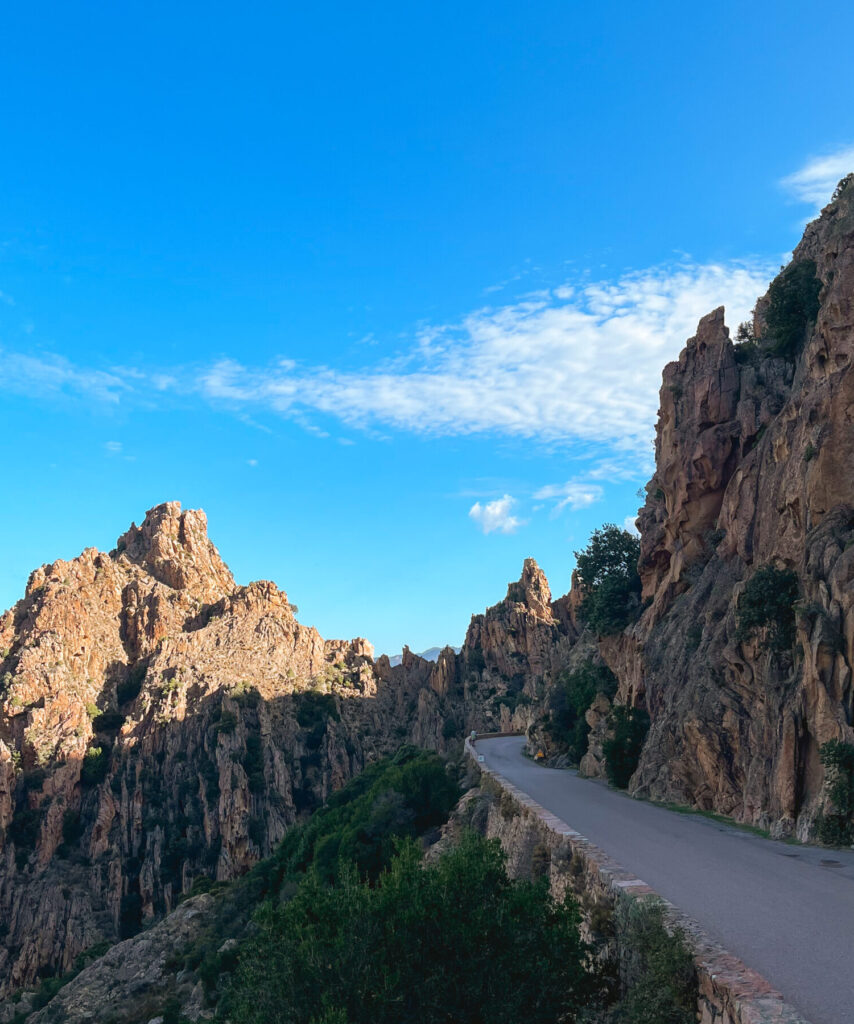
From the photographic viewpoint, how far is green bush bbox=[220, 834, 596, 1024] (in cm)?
930

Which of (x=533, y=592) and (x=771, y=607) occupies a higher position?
(x=533, y=592)

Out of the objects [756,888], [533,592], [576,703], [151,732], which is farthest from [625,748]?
[151,732]

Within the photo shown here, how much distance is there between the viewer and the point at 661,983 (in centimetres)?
870

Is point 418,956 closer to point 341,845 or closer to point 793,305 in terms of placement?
point 341,845

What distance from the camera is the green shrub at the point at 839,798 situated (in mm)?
16688

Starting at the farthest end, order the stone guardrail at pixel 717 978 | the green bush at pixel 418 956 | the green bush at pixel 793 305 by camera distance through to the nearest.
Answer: the green bush at pixel 793 305, the green bush at pixel 418 956, the stone guardrail at pixel 717 978

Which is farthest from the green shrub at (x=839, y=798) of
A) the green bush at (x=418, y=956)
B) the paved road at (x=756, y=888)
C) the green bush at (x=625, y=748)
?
the green bush at (x=625, y=748)

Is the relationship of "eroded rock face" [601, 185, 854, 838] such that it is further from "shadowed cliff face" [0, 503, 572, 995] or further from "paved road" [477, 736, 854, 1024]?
"shadowed cliff face" [0, 503, 572, 995]

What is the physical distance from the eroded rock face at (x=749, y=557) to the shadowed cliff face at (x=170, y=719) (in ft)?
149

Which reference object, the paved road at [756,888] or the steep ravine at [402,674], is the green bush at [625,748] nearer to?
the steep ravine at [402,674]

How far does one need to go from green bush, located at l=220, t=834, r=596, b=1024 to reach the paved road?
7.58 feet

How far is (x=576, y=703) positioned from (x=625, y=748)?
12.2 m

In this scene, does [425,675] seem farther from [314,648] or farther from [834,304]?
[834,304]

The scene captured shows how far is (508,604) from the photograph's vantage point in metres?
97.8
